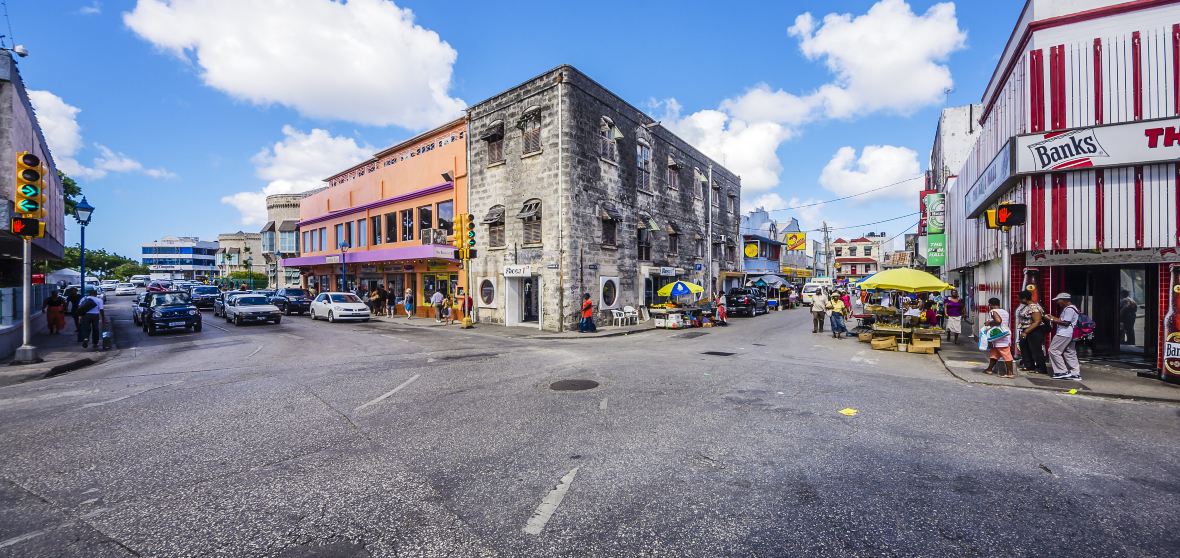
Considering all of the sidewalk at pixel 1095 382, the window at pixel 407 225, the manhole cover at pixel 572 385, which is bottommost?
the sidewalk at pixel 1095 382

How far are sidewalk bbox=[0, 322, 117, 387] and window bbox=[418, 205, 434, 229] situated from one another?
13.6m

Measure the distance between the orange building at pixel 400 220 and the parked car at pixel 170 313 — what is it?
882 cm

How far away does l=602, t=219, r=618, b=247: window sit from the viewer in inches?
852

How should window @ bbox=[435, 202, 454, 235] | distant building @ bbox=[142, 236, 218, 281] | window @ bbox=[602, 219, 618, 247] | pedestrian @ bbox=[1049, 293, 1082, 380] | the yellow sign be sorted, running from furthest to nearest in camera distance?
distant building @ bbox=[142, 236, 218, 281] → the yellow sign → window @ bbox=[435, 202, 454, 235] → window @ bbox=[602, 219, 618, 247] → pedestrian @ bbox=[1049, 293, 1082, 380]

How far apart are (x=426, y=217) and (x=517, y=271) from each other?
8.03 m

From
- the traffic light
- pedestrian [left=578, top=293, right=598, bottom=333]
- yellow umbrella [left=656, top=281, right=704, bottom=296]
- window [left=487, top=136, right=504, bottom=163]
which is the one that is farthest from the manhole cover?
window [left=487, top=136, right=504, bottom=163]

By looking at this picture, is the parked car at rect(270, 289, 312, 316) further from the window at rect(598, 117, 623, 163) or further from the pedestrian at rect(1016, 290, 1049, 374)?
the pedestrian at rect(1016, 290, 1049, 374)

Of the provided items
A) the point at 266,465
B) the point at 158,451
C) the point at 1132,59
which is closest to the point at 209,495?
the point at 266,465

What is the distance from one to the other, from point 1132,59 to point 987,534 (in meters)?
11.5

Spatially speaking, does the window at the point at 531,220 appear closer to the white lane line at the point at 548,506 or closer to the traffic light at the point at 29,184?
the traffic light at the point at 29,184

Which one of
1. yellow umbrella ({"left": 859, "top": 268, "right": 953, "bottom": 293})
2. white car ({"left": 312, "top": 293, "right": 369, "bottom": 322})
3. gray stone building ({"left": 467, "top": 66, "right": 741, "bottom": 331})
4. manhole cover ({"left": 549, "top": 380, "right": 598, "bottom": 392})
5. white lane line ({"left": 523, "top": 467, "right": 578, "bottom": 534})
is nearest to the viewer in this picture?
white lane line ({"left": 523, "top": 467, "right": 578, "bottom": 534})

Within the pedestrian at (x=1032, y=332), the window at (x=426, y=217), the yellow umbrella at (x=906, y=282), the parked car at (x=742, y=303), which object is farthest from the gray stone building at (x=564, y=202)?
the pedestrian at (x=1032, y=332)

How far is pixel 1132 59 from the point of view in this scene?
30.4ft

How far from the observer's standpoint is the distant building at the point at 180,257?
111 metres
